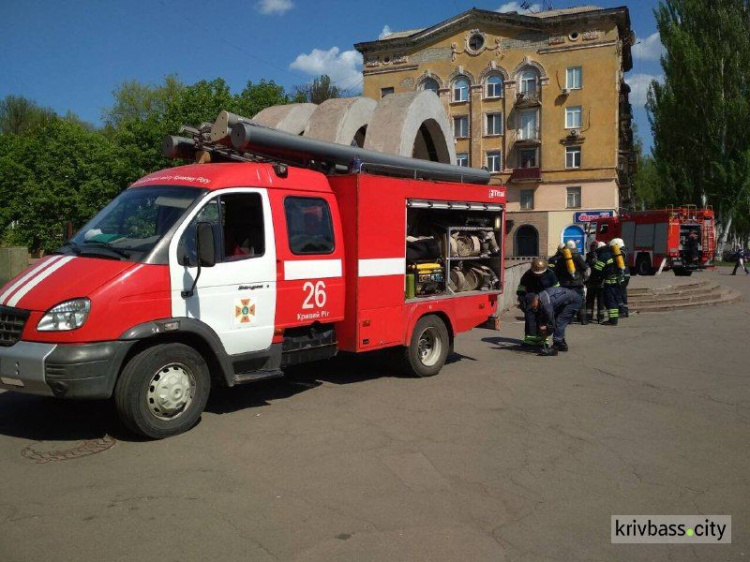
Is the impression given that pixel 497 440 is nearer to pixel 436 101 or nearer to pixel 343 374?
pixel 343 374

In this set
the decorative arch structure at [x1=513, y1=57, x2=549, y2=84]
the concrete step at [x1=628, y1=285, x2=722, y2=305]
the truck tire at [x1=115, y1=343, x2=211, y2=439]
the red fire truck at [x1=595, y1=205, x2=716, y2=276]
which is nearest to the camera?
the truck tire at [x1=115, y1=343, x2=211, y2=439]

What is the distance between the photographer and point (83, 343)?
5.17m

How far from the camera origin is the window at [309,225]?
684cm

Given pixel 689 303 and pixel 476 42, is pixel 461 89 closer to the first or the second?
pixel 476 42

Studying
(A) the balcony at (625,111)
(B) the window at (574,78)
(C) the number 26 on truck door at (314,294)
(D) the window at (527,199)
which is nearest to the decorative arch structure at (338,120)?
(C) the number 26 on truck door at (314,294)

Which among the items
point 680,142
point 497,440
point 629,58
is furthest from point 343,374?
point 629,58

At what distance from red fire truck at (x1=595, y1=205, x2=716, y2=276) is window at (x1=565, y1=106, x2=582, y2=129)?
660 inches

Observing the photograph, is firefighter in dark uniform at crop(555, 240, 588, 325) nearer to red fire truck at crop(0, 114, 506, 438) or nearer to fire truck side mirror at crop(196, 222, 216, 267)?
red fire truck at crop(0, 114, 506, 438)

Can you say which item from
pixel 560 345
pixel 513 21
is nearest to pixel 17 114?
pixel 513 21

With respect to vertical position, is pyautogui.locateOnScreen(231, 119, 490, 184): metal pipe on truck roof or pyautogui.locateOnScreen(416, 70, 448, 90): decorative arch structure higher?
pyautogui.locateOnScreen(416, 70, 448, 90): decorative arch structure

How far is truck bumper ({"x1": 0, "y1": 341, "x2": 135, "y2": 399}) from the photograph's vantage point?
511 cm

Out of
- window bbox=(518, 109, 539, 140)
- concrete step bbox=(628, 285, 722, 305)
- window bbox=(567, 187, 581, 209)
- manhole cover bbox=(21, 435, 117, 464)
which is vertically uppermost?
window bbox=(518, 109, 539, 140)

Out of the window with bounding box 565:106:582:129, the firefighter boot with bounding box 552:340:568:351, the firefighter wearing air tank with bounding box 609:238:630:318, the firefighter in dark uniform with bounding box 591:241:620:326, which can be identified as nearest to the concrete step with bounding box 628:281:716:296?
the firefighter wearing air tank with bounding box 609:238:630:318

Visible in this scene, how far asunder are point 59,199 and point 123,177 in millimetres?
6706
